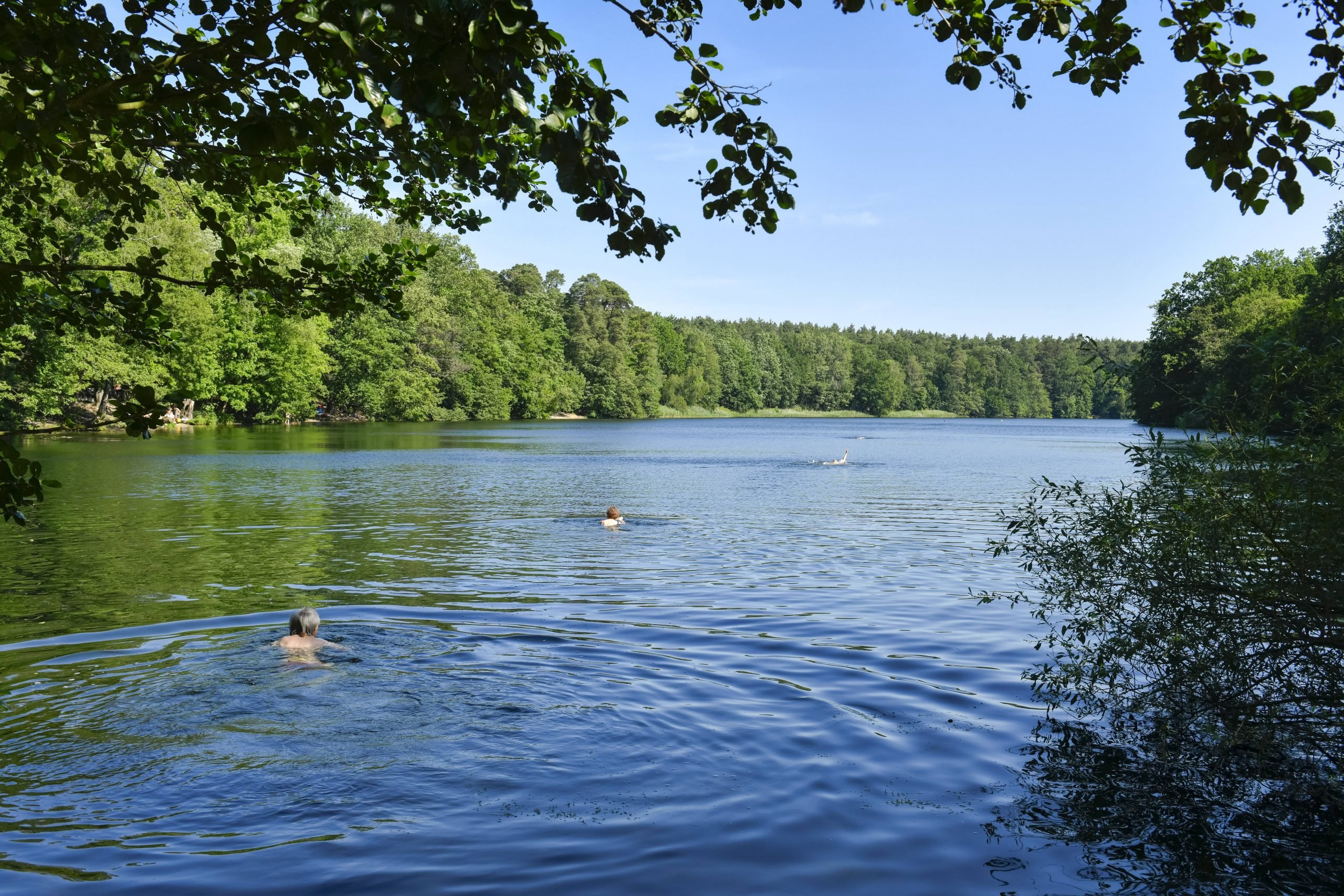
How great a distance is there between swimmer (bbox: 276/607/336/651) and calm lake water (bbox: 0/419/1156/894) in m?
0.43

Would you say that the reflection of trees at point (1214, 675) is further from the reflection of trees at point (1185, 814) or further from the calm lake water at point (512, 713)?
the calm lake water at point (512, 713)

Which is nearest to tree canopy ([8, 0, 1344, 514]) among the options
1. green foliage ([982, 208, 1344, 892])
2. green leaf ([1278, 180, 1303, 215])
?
green leaf ([1278, 180, 1303, 215])

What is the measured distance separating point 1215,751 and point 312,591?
13065mm

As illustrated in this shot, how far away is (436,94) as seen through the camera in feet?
11.1

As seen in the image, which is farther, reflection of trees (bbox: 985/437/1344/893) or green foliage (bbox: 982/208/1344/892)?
green foliage (bbox: 982/208/1344/892)

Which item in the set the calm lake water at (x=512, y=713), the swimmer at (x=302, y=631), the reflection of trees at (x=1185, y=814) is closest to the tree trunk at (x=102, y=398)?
the calm lake water at (x=512, y=713)

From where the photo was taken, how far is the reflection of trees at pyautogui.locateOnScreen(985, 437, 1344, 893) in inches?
247

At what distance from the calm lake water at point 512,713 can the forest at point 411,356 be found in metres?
3.01

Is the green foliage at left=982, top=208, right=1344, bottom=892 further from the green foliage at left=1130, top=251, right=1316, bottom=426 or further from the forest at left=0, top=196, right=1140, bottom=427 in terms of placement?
the green foliage at left=1130, top=251, right=1316, bottom=426

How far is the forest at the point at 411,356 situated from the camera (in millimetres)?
49438

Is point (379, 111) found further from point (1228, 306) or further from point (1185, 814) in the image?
point (1228, 306)

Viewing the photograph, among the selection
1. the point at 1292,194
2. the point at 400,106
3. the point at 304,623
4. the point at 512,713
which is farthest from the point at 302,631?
the point at 1292,194

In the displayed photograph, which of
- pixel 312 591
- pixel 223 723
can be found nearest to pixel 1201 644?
pixel 223 723

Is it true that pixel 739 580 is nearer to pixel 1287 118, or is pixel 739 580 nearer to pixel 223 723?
pixel 223 723
